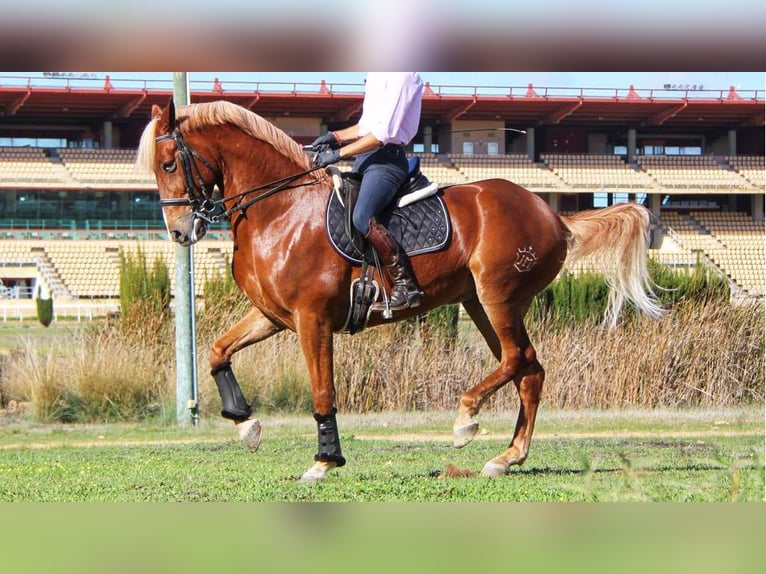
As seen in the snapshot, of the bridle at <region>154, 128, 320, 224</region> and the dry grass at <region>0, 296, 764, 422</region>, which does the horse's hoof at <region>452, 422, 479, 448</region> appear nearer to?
the bridle at <region>154, 128, 320, 224</region>

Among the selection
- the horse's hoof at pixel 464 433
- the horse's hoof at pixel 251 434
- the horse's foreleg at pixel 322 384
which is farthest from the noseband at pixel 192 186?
the horse's hoof at pixel 464 433

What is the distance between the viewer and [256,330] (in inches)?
305

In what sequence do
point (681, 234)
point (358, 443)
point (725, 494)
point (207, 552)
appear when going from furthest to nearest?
point (681, 234)
point (358, 443)
point (725, 494)
point (207, 552)

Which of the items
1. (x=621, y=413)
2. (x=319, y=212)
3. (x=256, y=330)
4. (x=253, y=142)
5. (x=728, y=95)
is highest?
(x=728, y=95)

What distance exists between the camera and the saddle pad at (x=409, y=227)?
290 inches

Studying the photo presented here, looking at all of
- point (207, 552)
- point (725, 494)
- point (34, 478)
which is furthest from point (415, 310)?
point (207, 552)

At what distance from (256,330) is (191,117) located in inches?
65.2

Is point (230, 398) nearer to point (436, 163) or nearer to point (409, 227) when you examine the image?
point (409, 227)

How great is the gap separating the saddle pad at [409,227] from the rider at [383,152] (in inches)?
5.0

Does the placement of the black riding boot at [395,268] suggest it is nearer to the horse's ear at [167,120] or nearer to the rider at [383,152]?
the rider at [383,152]

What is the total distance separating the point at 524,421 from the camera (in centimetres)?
783

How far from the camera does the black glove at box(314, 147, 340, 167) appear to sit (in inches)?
282
